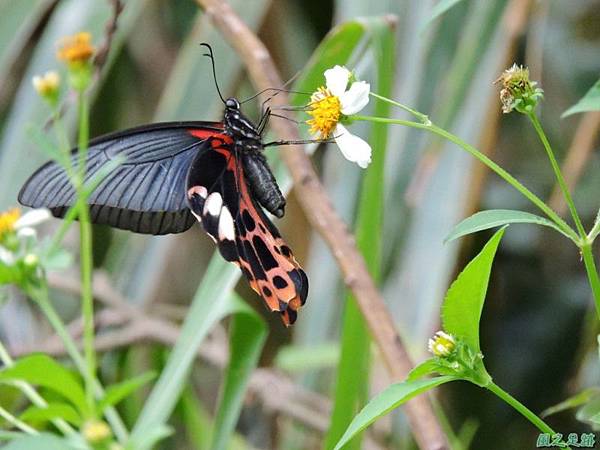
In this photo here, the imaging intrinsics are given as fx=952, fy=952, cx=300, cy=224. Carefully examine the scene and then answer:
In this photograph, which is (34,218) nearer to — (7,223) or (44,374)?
(7,223)

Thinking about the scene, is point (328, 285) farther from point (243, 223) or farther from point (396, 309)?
point (243, 223)

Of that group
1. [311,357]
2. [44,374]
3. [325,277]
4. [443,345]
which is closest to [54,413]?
[44,374]

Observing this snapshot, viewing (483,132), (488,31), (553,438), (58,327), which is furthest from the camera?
(483,132)

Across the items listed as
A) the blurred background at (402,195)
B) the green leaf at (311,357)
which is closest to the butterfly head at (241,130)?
the blurred background at (402,195)

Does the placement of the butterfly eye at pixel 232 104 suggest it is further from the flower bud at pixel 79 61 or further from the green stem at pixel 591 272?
the green stem at pixel 591 272

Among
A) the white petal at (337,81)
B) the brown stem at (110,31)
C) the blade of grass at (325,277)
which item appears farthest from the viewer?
the blade of grass at (325,277)

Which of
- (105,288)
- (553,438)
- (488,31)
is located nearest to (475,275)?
(553,438)
